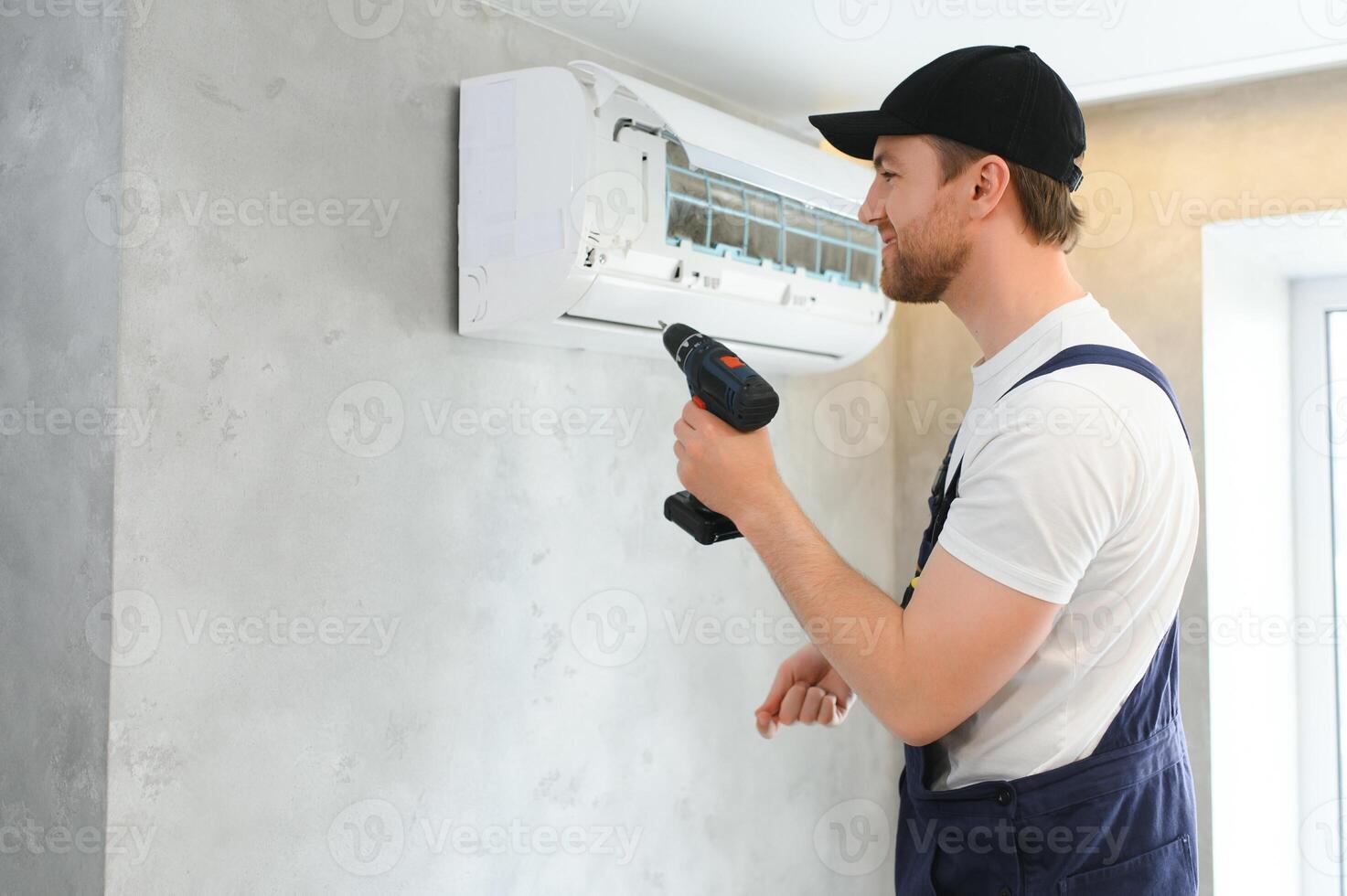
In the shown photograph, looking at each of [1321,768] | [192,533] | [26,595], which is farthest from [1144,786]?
[1321,768]

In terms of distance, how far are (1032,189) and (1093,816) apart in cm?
63

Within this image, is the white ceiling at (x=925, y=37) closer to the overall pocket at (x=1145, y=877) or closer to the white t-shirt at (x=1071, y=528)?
the white t-shirt at (x=1071, y=528)

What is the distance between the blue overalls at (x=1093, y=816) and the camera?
41.9 inches

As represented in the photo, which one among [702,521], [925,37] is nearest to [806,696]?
[702,521]

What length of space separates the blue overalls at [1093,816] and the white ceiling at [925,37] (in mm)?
982

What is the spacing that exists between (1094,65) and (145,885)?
6.67 ft

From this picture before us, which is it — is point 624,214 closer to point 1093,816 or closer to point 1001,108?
point 1001,108

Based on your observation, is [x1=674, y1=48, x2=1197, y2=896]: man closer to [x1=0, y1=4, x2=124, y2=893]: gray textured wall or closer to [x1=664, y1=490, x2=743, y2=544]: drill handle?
[x1=664, y1=490, x2=743, y2=544]: drill handle

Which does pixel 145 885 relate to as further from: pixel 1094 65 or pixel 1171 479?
pixel 1094 65

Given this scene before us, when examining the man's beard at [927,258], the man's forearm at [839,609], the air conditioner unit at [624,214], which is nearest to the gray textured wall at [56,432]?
the air conditioner unit at [624,214]

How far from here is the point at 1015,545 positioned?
3.14 ft

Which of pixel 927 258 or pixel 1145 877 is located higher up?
pixel 927 258

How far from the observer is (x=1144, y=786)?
3.60 feet

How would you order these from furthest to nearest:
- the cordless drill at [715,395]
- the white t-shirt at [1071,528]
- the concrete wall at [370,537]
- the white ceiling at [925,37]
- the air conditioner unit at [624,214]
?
the white ceiling at [925,37]
the air conditioner unit at [624,214]
the concrete wall at [370,537]
the cordless drill at [715,395]
the white t-shirt at [1071,528]
